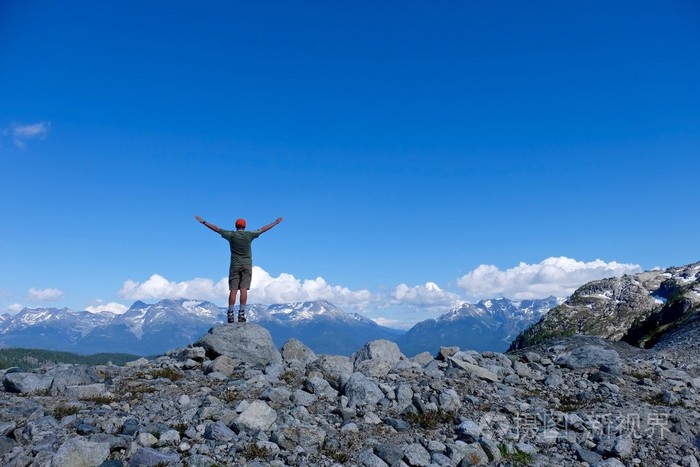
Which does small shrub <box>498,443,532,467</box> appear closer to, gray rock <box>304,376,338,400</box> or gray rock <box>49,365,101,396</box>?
gray rock <box>304,376,338,400</box>

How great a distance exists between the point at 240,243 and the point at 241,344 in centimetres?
403

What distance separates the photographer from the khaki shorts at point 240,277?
19672 millimetres

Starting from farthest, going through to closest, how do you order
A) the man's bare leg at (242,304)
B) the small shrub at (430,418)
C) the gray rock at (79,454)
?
the man's bare leg at (242,304)
the small shrub at (430,418)
the gray rock at (79,454)

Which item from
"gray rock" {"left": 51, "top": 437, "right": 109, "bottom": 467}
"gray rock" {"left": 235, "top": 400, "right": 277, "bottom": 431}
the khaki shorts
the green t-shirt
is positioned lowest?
"gray rock" {"left": 51, "top": 437, "right": 109, "bottom": 467}

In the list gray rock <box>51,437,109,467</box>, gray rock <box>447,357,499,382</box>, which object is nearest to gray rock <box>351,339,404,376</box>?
gray rock <box>447,357,499,382</box>

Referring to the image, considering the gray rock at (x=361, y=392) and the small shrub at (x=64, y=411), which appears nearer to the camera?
the small shrub at (x=64, y=411)

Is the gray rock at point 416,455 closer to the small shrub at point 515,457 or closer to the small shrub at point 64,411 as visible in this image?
the small shrub at point 515,457

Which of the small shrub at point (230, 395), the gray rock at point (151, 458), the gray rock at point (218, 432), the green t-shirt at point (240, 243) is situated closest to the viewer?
the gray rock at point (151, 458)

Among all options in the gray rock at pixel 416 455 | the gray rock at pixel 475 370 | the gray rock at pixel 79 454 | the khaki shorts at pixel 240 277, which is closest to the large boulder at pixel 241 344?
the khaki shorts at pixel 240 277

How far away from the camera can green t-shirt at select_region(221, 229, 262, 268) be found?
63.7ft

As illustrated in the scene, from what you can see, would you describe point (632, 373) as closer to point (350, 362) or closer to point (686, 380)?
point (686, 380)

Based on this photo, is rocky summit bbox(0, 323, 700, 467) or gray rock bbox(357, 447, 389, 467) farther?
rocky summit bbox(0, 323, 700, 467)

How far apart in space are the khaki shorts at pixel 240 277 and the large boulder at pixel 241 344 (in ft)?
5.27

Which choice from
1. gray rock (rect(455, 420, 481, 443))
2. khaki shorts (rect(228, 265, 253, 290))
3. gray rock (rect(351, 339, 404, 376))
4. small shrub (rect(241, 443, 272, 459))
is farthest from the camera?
khaki shorts (rect(228, 265, 253, 290))
